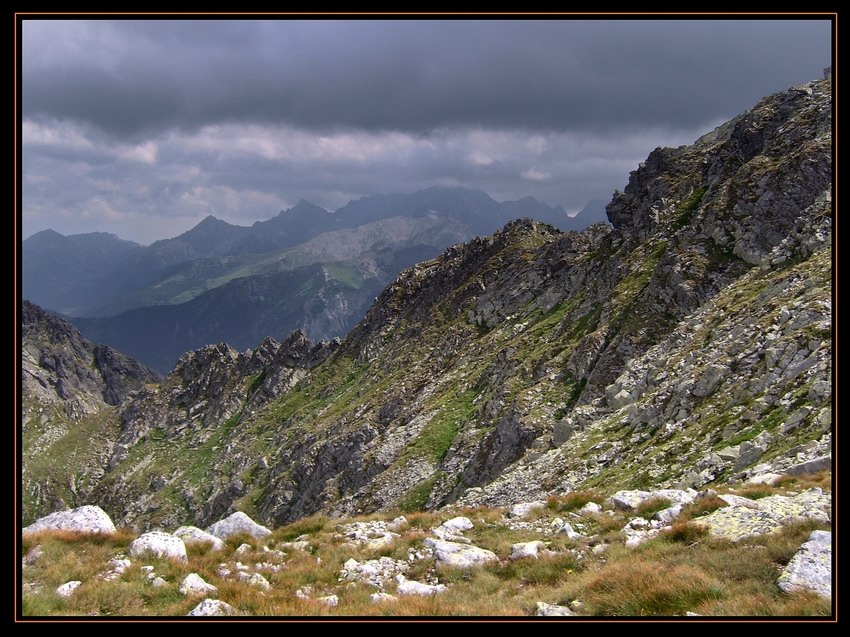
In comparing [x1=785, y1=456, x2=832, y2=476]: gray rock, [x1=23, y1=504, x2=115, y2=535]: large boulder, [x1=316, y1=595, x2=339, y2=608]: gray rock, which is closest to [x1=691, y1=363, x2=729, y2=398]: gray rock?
[x1=785, y1=456, x2=832, y2=476]: gray rock

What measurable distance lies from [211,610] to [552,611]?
22.4 feet

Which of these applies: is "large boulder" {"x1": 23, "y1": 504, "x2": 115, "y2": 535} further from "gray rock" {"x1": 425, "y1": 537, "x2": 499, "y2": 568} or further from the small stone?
the small stone

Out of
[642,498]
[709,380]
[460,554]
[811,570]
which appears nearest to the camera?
[811,570]

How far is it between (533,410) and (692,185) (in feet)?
126

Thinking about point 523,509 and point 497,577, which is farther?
point 523,509

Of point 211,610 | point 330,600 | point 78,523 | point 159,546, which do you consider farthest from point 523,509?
point 78,523

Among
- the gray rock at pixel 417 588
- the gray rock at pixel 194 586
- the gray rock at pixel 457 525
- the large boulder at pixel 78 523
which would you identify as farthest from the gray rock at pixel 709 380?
the large boulder at pixel 78 523

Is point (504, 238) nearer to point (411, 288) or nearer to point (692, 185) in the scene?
point (411, 288)

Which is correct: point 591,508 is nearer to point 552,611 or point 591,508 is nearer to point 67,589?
point 552,611

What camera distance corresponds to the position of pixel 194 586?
11766mm

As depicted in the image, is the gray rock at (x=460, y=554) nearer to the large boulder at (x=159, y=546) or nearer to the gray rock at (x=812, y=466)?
the large boulder at (x=159, y=546)

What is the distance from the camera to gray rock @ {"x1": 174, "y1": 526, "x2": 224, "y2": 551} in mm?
15375
